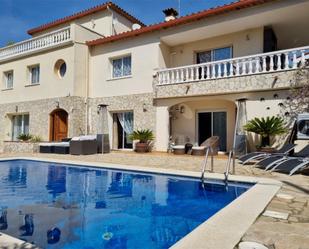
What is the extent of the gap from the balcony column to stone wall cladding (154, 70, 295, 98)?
105cm

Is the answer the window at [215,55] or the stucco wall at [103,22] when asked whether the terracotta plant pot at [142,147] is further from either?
the stucco wall at [103,22]

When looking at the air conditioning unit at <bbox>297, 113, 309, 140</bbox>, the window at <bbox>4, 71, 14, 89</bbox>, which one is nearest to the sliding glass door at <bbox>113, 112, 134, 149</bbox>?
the air conditioning unit at <bbox>297, 113, 309, 140</bbox>

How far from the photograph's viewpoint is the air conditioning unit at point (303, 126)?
1113 cm

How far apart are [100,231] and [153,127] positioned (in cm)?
1282

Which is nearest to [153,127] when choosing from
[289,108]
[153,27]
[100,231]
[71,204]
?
[153,27]

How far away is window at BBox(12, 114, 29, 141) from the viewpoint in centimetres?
2334

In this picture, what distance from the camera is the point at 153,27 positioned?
17250 millimetres

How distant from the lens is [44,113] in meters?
21.0

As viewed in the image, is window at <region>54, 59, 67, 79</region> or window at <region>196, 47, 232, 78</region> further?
window at <region>54, 59, 67, 79</region>

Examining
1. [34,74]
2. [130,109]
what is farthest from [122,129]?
[34,74]

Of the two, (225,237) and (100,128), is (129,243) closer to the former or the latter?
(225,237)

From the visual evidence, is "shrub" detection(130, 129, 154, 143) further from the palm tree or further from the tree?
the tree

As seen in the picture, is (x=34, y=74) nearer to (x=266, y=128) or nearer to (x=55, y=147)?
(x=55, y=147)

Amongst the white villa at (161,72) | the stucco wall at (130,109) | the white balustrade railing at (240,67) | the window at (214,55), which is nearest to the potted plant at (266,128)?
the white villa at (161,72)
